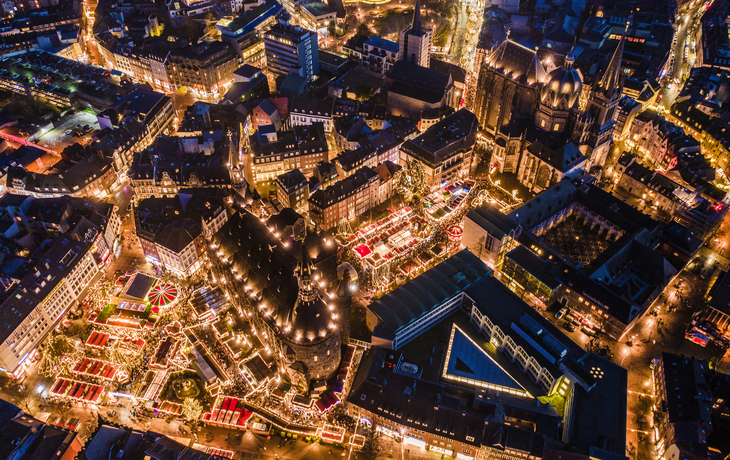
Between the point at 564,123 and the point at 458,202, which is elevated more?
the point at 564,123

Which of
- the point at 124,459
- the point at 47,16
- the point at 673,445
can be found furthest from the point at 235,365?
the point at 47,16

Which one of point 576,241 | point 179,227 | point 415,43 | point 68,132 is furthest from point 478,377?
point 68,132

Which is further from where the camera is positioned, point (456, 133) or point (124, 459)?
point (456, 133)

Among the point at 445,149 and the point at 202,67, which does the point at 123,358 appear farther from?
the point at 202,67

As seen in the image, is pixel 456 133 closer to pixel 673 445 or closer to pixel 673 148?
pixel 673 148

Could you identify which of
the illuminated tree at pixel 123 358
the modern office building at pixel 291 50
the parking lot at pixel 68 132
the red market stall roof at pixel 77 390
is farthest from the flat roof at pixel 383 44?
the red market stall roof at pixel 77 390
